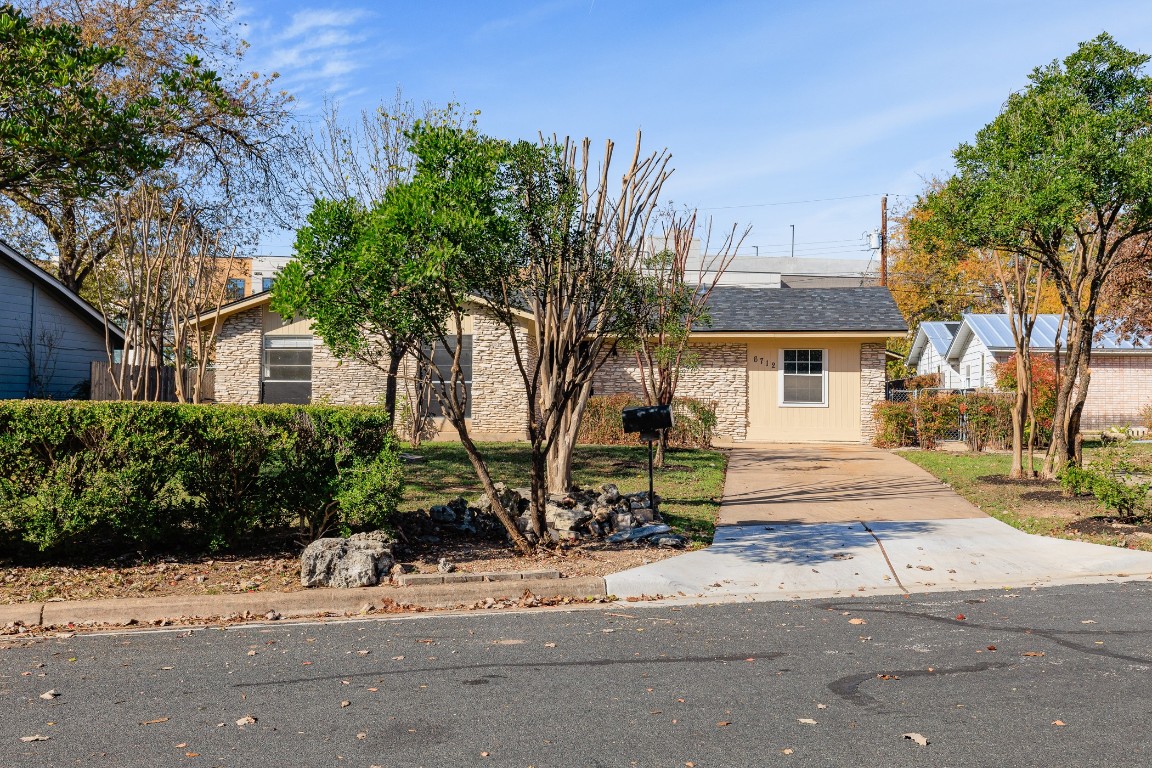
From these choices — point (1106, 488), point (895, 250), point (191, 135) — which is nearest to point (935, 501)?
point (1106, 488)

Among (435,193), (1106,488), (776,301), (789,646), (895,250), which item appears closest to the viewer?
(789,646)

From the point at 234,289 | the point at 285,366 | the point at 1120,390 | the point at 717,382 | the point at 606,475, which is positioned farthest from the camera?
the point at 234,289

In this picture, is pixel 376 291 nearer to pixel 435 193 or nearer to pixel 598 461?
pixel 435 193

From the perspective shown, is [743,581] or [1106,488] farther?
[1106,488]

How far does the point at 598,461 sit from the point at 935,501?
242 inches

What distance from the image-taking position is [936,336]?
35.2 meters

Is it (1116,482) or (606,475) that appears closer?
(1116,482)

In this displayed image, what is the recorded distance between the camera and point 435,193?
741 centimetres

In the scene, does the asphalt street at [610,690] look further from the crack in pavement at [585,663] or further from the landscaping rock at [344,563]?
the landscaping rock at [344,563]

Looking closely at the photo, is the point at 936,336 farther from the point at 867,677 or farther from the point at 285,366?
the point at 867,677

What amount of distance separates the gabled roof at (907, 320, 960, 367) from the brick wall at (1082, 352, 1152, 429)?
6.20 m

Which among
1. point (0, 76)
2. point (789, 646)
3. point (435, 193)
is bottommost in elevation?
point (789, 646)

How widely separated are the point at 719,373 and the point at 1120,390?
45.9ft

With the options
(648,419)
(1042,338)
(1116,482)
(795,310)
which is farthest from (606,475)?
(1042,338)
